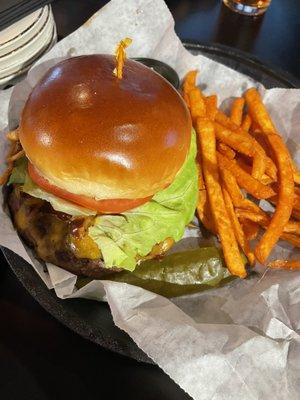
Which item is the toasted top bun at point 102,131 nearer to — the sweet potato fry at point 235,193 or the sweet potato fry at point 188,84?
the sweet potato fry at point 235,193

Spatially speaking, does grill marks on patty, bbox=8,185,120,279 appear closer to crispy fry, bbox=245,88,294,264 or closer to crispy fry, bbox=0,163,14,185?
crispy fry, bbox=0,163,14,185

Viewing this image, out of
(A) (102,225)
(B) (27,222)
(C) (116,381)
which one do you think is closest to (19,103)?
(B) (27,222)

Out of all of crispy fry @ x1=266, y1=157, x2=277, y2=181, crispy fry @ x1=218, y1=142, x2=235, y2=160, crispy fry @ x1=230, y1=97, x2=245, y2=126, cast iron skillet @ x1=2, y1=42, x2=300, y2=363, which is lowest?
cast iron skillet @ x1=2, y1=42, x2=300, y2=363

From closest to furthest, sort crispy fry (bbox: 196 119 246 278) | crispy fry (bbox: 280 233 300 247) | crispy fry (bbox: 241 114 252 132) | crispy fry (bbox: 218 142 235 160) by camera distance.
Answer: crispy fry (bbox: 196 119 246 278) → crispy fry (bbox: 280 233 300 247) → crispy fry (bbox: 218 142 235 160) → crispy fry (bbox: 241 114 252 132)

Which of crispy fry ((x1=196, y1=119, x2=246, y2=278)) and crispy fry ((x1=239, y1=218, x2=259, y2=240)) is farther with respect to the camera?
crispy fry ((x1=239, y1=218, x2=259, y2=240))

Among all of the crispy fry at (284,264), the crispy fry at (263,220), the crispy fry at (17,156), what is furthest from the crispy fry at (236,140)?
the crispy fry at (17,156)

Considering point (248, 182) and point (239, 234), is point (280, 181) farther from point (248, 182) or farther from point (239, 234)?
point (239, 234)

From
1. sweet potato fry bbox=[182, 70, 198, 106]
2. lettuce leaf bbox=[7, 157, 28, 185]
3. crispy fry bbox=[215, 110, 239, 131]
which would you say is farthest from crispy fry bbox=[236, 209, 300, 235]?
lettuce leaf bbox=[7, 157, 28, 185]
